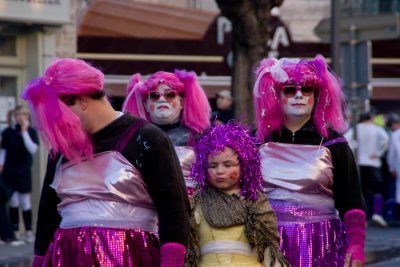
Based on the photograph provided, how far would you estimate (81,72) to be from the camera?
4395 millimetres

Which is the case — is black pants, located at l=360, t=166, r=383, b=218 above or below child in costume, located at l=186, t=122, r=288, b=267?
below

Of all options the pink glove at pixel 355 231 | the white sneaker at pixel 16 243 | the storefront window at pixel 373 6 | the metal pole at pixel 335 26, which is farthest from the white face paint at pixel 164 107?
the storefront window at pixel 373 6

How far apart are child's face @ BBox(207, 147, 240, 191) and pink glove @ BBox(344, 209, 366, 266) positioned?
0.82 metres

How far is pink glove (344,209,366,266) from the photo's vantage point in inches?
233

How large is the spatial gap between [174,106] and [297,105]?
1.88m

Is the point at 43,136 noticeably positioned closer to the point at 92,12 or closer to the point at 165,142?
the point at 165,142

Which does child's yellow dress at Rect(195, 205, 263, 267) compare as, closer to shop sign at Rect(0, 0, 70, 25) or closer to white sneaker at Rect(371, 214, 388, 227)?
shop sign at Rect(0, 0, 70, 25)

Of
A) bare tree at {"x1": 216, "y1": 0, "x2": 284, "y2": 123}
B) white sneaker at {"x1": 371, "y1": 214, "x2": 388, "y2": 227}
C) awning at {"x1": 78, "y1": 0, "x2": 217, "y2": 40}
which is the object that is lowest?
white sneaker at {"x1": 371, "y1": 214, "x2": 388, "y2": 227}

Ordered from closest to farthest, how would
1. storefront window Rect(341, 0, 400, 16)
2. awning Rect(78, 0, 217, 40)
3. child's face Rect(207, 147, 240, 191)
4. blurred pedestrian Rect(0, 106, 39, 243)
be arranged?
child's face Rect(207, 147, 240, 191) < blurred pedestrian Rect(0, 106, 39, 243) < awning Rect(78, 0, 217, 40) < storefront window Rect(341, 0, 400, 16)

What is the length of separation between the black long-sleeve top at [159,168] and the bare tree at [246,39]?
8357mm

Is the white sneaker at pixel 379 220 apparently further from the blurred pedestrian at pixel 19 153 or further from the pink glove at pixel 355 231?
the pink glove at pixel 355 231

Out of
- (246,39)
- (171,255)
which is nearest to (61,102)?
(171,255)

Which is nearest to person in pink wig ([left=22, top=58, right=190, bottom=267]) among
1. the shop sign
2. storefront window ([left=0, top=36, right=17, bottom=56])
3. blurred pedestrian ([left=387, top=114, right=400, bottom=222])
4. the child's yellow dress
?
the child's yellow dress

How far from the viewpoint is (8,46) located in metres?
15.7
